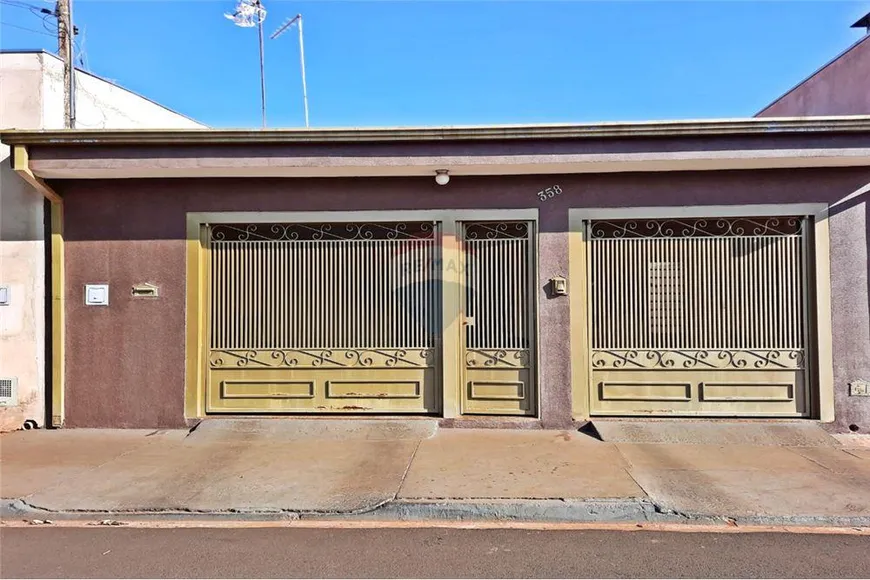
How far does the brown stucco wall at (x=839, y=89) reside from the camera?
10.4 m

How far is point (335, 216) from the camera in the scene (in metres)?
7.66

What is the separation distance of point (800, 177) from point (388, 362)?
17.0 feet

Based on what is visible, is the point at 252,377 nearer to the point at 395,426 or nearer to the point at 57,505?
the point at 395,426

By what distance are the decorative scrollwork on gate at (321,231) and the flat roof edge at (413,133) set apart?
1105mm

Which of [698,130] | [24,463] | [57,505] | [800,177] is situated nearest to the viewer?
[57,505]

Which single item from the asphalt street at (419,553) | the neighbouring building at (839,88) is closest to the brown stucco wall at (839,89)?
the neighbouring building at (839,88)

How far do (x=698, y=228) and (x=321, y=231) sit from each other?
4457 mm

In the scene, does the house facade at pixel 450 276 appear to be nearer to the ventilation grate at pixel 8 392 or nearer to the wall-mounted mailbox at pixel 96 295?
the wall-mounted mailbox at pixel 96 295

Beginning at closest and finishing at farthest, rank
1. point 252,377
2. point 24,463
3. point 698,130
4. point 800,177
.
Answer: point 24,463
point 698,130
point 800,177
point 252,377

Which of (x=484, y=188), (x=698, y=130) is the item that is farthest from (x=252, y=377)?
(x=698, y=130)

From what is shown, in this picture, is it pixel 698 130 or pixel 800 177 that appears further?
pixel 800 177

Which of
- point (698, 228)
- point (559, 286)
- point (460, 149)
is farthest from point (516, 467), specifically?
point (698, 228)

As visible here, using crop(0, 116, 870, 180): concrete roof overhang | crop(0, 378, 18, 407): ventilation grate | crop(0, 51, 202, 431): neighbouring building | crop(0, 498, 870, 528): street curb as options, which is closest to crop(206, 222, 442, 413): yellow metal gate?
crop(0, 116, 870, 180): concrete roof overhang

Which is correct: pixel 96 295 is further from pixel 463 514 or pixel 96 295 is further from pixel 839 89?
pixel 839 89
